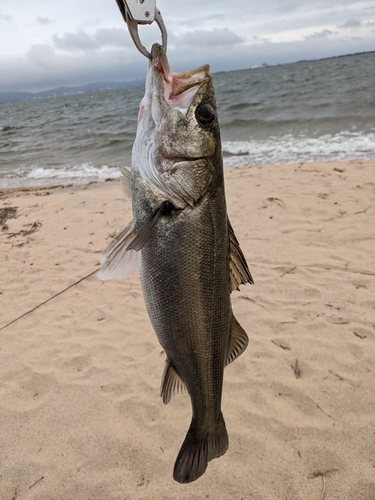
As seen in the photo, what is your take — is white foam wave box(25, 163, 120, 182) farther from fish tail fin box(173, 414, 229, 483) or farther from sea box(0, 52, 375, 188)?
fish tail fin box(173, 414, 229, 483)

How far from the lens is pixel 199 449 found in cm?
200

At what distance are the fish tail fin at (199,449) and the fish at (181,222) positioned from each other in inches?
18.6

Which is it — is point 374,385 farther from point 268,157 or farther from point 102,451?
point 268,157

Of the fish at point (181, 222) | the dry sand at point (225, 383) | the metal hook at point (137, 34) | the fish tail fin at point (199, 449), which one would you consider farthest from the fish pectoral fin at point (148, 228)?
the dry sand at point (225, 383)

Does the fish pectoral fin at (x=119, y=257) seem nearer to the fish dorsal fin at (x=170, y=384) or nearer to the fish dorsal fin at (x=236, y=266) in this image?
the fish dorsal fin at (x=236, y=266)

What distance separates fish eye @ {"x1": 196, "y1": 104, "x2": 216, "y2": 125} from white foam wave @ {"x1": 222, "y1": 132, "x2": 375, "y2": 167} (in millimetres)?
10733

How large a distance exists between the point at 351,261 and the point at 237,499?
11.6ft

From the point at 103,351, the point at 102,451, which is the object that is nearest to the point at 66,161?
the point at 103,351

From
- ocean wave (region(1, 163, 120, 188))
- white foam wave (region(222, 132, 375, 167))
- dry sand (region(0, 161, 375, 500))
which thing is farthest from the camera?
ocean wave (region(1, 163, 120, 188))

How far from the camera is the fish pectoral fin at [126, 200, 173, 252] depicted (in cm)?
164

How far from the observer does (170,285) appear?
5.74ft

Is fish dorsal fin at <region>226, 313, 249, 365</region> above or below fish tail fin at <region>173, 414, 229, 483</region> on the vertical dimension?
above

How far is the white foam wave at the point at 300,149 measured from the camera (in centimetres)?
1196

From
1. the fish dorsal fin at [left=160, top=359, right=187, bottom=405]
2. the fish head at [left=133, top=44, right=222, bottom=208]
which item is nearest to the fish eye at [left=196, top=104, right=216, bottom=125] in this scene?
the fish head at [left=133, top=44, right=222, bottom=208]
